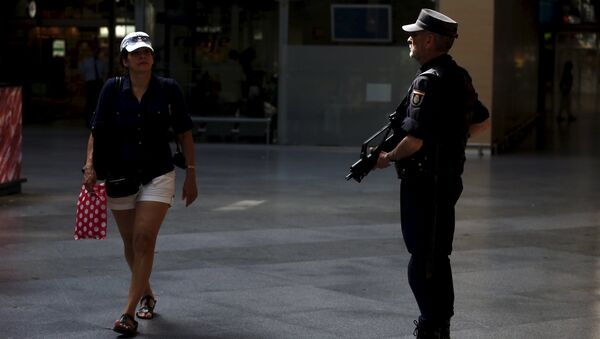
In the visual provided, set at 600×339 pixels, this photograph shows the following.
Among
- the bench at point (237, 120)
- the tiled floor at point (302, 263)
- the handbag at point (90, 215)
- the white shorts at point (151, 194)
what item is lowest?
the tiled floor at point (302, 263)

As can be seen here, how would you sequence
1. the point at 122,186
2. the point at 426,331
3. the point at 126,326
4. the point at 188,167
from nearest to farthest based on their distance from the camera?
the point at 426,331
the point at 126,326
the point at 122,186
the point at 188,167

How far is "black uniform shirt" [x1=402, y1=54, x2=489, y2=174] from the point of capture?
6379mm

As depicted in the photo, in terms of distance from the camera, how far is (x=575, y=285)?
29.7 ft

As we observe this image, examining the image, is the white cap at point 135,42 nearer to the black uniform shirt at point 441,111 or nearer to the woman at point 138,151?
the woman at point 138,151

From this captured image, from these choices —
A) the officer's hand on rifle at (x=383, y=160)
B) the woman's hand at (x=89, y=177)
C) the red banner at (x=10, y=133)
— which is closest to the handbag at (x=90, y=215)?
the woman's hand at (x=89, y=177)

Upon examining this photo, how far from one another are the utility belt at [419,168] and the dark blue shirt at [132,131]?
1.61 m

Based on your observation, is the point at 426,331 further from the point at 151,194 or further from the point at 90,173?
the point at 90,173

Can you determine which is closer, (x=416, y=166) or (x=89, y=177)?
(x=416, y=166)

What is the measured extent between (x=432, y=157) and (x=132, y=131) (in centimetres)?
193

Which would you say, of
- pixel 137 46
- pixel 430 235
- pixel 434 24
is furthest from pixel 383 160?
pixel 137 46

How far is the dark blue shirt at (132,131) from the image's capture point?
24.1ft

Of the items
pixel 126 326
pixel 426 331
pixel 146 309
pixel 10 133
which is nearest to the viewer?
pixel 426 331

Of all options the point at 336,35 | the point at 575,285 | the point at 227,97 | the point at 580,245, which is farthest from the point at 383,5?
the point at 575,285

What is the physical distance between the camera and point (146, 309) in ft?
25.1
